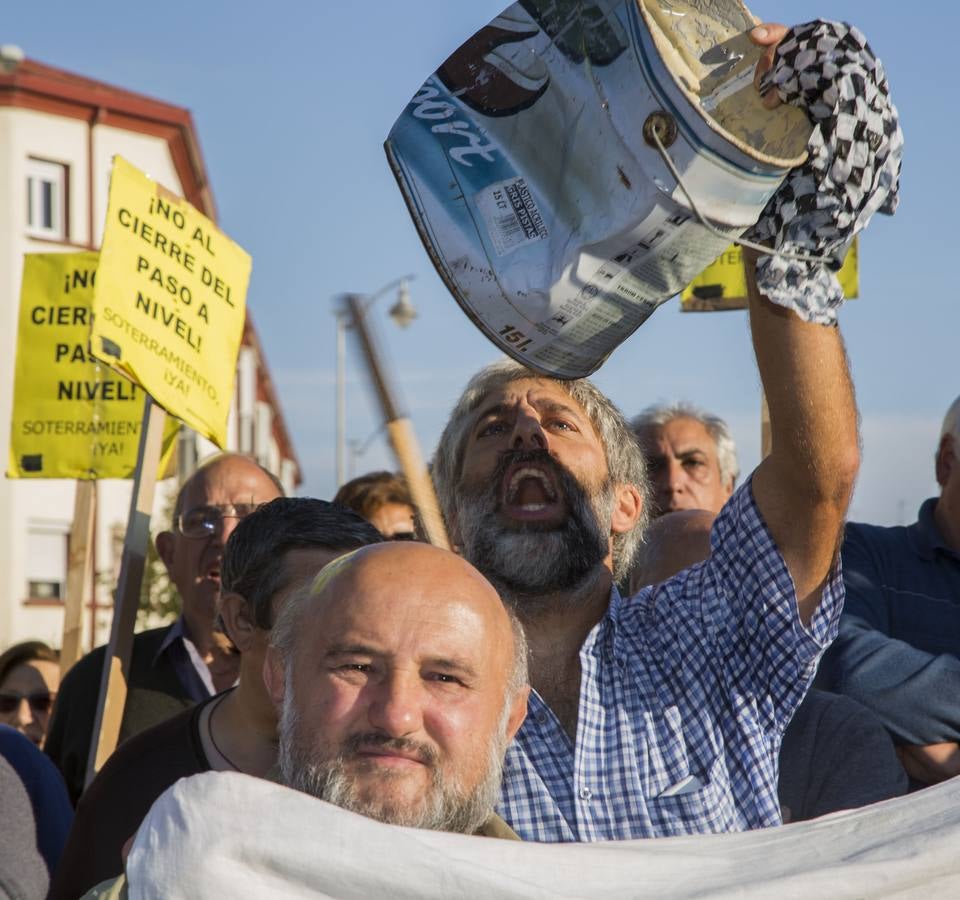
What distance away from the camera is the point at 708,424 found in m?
5.09

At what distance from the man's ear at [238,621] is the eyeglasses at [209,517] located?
1.47 m

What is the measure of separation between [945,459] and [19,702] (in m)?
3.43

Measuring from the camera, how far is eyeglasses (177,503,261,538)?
462 cm

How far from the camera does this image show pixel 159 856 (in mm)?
1840

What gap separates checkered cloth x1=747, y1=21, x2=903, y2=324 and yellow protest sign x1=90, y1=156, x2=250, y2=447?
2685 mm

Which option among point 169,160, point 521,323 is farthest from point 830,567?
point 169,160

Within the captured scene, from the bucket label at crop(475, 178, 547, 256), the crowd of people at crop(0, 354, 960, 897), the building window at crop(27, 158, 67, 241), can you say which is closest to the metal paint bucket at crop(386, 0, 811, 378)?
the bucket label at crop(475, 178, 547, 256)

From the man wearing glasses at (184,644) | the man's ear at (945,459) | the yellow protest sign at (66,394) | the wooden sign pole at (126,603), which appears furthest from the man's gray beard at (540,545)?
the yellow protest sign at (66,394)

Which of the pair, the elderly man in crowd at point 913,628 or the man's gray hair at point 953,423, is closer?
the elderly man in crowd at point 913,628

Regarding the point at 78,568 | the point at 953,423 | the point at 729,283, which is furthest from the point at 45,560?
the point at 953,423

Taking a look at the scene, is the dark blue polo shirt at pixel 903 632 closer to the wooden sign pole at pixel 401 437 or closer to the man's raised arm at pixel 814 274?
the man's raised arm at pixel 814 274

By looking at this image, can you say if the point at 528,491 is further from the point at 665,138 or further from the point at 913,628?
the point at 665,138

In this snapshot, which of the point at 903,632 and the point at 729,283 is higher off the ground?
the point at 729,283

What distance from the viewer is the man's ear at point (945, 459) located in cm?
363
